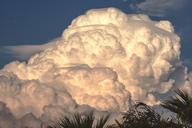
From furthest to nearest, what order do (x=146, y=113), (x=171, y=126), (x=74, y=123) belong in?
(x=146, y=113) < (x=171, y=126) < (x=74, y=123)

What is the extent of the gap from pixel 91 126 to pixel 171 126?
217 inches

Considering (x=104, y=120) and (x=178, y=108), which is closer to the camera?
(x=104, y=120)

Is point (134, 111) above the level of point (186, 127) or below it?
above

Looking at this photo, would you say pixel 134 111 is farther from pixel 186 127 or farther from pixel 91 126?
pixel 91 126

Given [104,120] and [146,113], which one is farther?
[146,113]

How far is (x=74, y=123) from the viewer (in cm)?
2228

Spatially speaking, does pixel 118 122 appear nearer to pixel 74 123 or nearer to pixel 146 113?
pixel 146 113

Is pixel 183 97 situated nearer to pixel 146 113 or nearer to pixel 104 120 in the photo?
pixel 146 113

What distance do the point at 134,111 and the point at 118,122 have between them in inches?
100

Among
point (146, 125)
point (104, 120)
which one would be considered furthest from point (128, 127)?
point (104, 120)

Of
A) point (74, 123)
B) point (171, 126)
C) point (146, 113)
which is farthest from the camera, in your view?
point (146, 113)

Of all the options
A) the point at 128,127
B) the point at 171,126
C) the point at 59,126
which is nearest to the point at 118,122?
the point at 128,127

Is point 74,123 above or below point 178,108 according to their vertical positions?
below

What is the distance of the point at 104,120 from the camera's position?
22.5 meters
